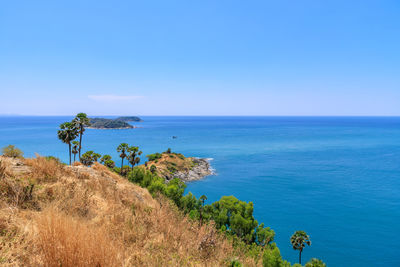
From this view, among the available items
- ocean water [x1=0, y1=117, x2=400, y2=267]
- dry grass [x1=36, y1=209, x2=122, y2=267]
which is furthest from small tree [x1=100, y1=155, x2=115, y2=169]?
dry grass [x1=36, y1=209, x2=122, y2=267]

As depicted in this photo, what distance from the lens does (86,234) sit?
393 cm

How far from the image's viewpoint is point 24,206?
265 inches

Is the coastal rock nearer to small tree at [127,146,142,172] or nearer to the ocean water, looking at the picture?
the ocean water

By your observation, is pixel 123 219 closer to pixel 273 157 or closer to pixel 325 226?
pixel 325 226

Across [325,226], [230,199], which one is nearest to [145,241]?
[230,199]

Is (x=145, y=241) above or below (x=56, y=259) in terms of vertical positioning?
below

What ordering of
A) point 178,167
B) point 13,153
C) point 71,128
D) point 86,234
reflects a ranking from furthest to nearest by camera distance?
point 178,167
point 71,128
point 13,153
point 86,234

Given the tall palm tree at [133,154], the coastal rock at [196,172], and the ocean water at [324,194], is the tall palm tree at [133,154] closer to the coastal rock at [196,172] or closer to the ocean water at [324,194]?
the coastal rock at [196,172]

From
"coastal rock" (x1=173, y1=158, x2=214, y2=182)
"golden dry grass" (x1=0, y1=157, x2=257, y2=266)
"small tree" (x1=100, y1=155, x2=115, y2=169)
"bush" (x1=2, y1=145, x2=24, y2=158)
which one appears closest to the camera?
Answer: "golden dry grass" (x1=0, y1=157, x2=257, y2=266)

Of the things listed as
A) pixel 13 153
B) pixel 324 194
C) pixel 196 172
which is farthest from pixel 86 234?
pixel 196 172

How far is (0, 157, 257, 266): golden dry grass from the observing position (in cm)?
355

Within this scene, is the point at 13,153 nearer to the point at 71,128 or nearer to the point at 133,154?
the point at 71,128

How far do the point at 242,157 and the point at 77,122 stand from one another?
72.0 meters

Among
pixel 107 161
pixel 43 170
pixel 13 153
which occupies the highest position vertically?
pixel 43 170
